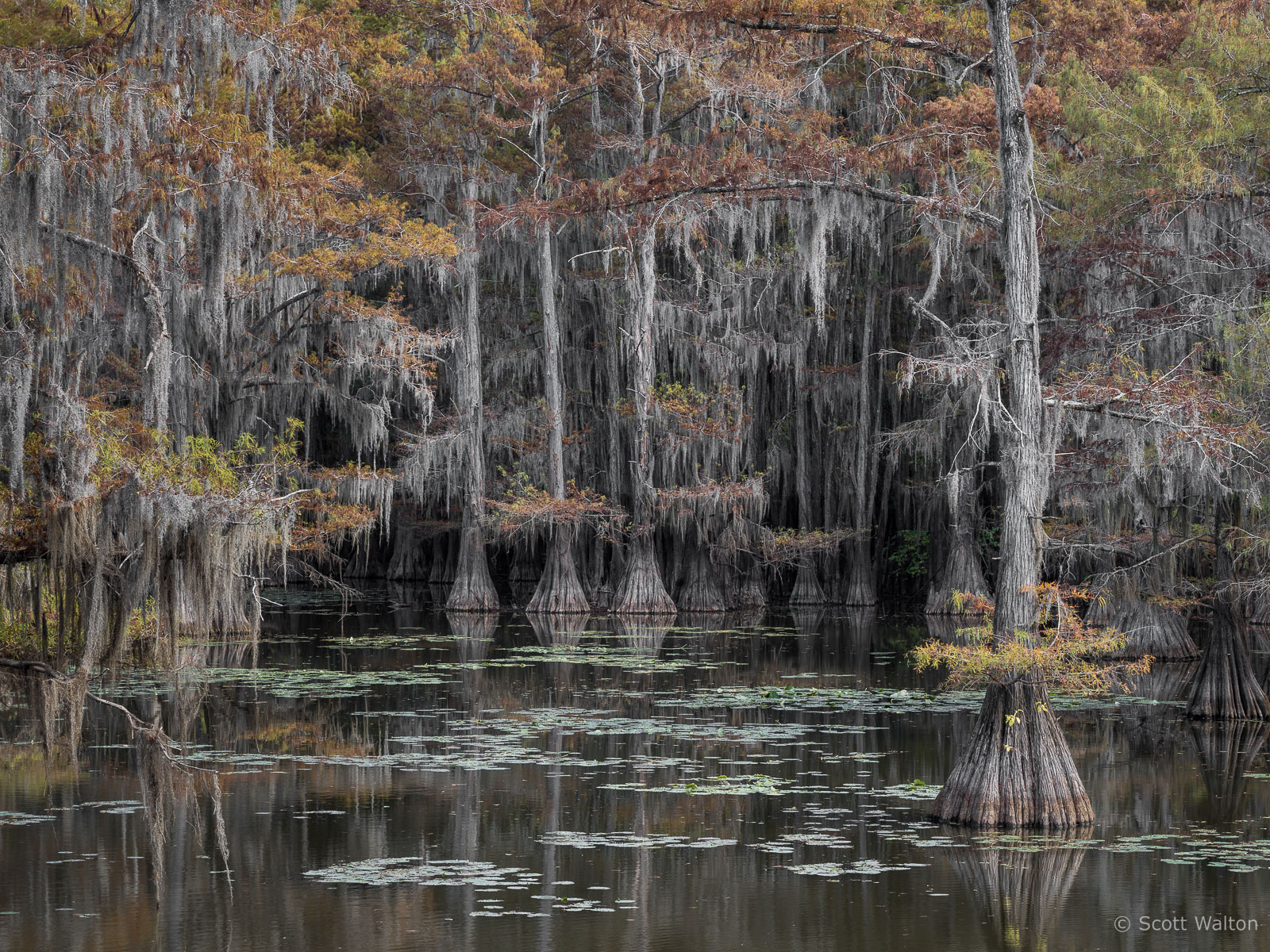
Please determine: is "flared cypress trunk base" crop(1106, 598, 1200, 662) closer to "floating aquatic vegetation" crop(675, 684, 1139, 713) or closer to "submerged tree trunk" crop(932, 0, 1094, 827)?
"floating aquatic vegetation" crop(675, 684, 1139, 713)

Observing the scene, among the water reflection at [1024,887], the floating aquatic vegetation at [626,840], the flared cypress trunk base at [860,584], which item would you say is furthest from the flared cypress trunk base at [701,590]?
the water reflection at [1024,887]

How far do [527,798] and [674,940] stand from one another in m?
2.90

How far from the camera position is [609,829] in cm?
803

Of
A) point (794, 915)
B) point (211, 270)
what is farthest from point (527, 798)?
point (211, 270)

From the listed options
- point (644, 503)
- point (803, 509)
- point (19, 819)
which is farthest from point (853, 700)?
point (803, 509)

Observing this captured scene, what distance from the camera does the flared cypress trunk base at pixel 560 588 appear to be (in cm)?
2395

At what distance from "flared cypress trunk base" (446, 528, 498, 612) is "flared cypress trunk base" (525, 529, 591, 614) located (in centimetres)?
99

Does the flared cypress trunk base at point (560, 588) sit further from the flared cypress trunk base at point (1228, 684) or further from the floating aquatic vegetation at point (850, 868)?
the floating aquatic vegetation at point (850, 868)

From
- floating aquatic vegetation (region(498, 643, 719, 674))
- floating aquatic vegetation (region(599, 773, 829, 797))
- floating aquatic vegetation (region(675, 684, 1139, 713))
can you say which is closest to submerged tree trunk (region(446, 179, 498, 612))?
floating aquatic vegetation (region(498, 643, 719, 674))

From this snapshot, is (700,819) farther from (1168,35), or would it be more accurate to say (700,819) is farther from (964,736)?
(1168,35)

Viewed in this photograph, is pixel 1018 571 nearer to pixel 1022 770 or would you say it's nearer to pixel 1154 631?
pixel 1022 770

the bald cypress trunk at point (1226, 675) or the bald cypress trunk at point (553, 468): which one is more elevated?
the bald cypress trunk at point (553, 468)

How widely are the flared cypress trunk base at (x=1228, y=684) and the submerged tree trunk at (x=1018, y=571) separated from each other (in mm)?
4692

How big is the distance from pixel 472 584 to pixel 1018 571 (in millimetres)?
17465
